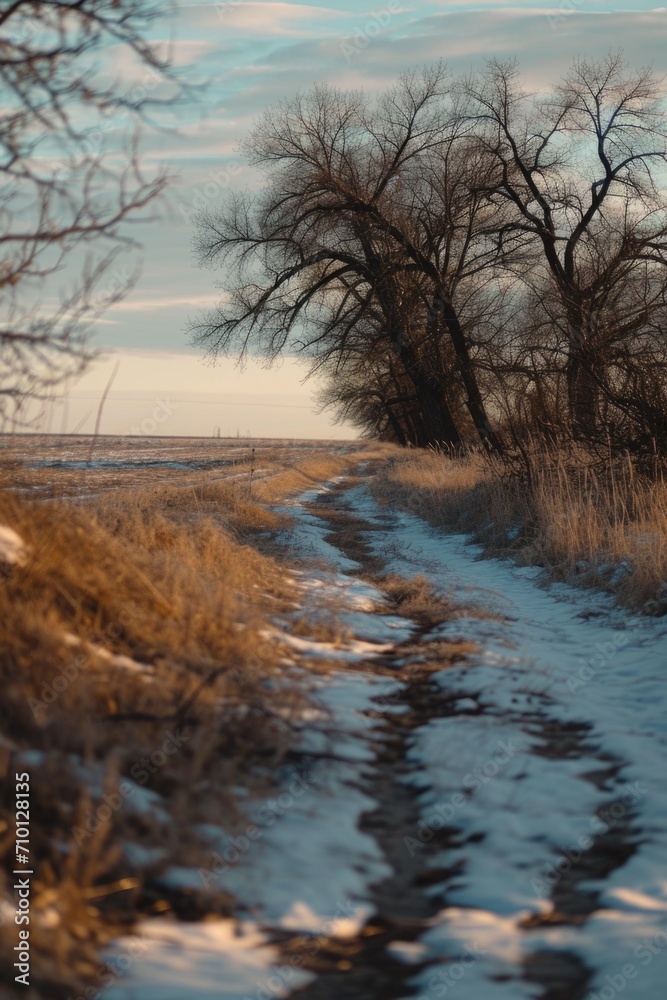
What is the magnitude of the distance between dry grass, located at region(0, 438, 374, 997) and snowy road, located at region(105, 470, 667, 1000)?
0.16 meters

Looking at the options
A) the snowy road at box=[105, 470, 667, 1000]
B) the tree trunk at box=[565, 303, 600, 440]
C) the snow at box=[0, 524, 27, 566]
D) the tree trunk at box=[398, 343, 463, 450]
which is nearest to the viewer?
the snowy road at box=[105, 470, 667, 1000]

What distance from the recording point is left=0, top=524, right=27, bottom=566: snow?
4.53 metres

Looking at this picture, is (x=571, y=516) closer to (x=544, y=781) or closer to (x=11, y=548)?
(x=544, y=781)

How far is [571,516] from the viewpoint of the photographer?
9.55 m

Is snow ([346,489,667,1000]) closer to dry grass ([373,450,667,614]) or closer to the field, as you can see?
the field

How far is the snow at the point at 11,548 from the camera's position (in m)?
4.53

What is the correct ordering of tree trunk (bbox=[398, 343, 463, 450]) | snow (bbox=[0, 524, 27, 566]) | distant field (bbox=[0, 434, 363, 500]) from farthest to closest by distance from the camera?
tree trunk (bbox=[398, 343, 463, 450]) → distant field (bbox=[0, 434, 363, 500]) → snow (bbox=[0, 524, 27, 566])

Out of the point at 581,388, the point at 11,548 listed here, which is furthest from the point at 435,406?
the point at 11,548

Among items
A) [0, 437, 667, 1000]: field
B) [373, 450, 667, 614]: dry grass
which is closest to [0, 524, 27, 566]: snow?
[0, 437, 667, 1000]: field

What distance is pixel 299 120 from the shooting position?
22.9 m

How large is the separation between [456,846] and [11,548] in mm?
2633

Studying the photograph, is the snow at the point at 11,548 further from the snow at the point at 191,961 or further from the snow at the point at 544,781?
the snow at the point at 191,961

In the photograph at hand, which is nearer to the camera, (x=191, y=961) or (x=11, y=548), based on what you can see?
(x=191, y=961)

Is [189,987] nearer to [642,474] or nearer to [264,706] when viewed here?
[264,706]
